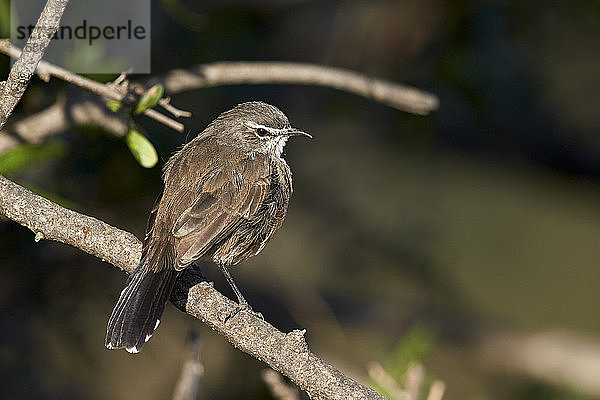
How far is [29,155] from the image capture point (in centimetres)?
376

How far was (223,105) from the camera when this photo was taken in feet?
17.3

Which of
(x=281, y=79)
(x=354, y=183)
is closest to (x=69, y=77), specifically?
(x=281, y=79)

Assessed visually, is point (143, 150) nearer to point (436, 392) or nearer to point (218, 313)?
point (218, 313)

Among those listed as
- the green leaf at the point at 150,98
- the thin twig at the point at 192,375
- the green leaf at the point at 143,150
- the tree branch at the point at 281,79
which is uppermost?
the tree branch at the point at 281,79

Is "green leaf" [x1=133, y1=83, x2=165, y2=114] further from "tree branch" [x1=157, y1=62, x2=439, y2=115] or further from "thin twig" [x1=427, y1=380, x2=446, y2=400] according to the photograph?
"thin twig" [x1=427, y1=380, x2=446, y2=400]

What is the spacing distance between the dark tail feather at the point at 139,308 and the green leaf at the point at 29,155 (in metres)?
0.83

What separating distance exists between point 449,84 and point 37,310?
119 inches

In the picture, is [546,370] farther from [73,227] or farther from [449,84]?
[73,227]

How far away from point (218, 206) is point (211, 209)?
0.03 meters

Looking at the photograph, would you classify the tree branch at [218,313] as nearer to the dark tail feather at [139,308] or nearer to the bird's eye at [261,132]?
the dark tail feather at [139,308]

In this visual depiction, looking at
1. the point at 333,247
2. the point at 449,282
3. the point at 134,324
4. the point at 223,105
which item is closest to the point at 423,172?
the point at 449,282

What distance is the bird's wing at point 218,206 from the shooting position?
331 cm

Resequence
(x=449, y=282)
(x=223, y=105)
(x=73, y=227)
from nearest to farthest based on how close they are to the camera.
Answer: (x=73, y=227) → (x=223, y=105) → (x=449, y=282)

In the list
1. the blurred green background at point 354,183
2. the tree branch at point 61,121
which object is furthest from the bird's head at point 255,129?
the tree branch at point 61,121
